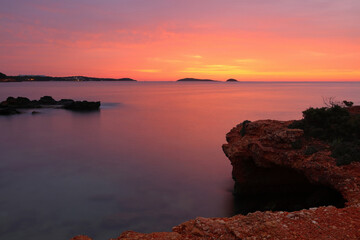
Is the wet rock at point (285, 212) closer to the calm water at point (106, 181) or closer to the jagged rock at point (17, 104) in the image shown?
the calm water at point (106, 181)

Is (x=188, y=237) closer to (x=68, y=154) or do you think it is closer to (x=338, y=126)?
(x=338, y=126)

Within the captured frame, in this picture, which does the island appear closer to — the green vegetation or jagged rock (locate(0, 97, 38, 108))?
the green vegetation

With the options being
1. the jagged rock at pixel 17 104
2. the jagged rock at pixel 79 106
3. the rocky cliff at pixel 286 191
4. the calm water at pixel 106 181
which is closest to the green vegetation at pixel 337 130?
the rocky cliff at pixel 286 191

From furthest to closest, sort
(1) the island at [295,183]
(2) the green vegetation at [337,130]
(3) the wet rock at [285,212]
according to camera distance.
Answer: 1. (2) the green vegetation at [337,130]
2. (1) the island at [295,183]
3. (3) the wet rock at [285,212]

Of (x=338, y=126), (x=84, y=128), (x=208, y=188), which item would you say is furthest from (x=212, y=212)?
(x=84, y=128)

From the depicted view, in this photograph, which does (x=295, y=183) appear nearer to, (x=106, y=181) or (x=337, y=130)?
(x=337, y=130)

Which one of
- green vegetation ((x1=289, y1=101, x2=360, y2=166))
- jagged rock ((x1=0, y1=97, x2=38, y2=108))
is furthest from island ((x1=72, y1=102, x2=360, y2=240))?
jagged rock ((x1=0, y1=97, x2=38, y2=108))

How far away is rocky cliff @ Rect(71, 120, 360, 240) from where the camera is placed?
4648 mm

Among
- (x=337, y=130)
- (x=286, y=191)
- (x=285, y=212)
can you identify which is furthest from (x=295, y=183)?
(x=285, y=212)

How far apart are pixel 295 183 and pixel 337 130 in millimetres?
2738

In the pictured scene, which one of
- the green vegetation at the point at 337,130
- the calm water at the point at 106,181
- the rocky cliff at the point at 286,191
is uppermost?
the green vegetation at the point at 337,130

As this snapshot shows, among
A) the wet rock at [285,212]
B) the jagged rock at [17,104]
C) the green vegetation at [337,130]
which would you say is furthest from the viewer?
the jagged rock at [17,104]

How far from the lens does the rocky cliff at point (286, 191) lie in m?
4.65

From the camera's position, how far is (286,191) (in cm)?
1072
